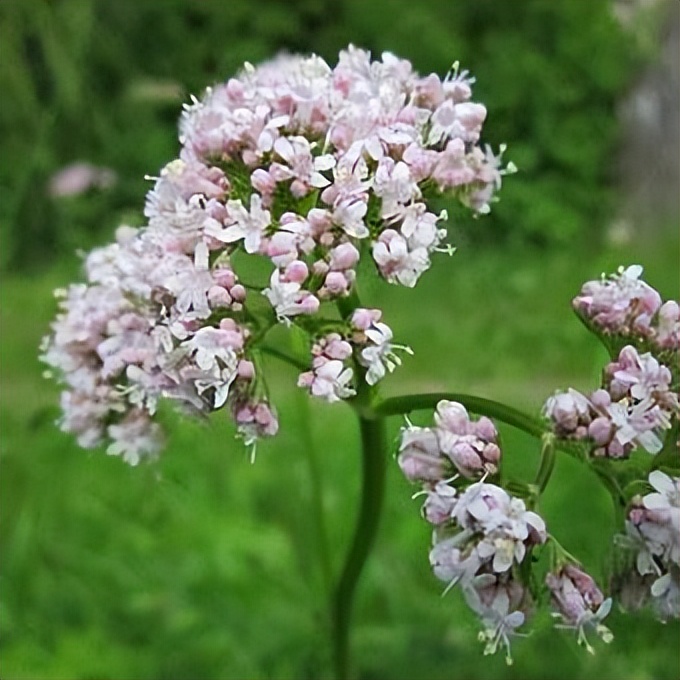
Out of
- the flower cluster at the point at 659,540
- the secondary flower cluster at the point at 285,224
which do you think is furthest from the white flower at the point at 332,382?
the flower cluster at the point at 659,540

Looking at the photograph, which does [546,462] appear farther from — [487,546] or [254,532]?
[254,532]

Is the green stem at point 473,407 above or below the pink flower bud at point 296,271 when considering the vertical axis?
below

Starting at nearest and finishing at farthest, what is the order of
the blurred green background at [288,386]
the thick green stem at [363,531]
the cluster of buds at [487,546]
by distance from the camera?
the cluster of buds at [487,546] → the thick green stem at [363,531] → the blurred green background at [288,386]

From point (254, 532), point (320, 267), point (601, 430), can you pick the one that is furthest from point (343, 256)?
point (254, 532)

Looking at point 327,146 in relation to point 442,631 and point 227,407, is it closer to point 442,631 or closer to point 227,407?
point 227,407

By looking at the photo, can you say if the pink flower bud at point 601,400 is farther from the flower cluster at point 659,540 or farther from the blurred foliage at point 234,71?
the blurred foliage at point 234,71

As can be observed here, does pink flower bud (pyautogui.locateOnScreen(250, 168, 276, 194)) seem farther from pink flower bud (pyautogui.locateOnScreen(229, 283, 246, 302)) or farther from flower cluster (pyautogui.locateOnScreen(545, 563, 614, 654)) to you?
flower cluster (pyautogui.locateOnScreen(545, 563, 614, 654))

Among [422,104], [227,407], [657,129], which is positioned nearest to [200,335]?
[227,407]
